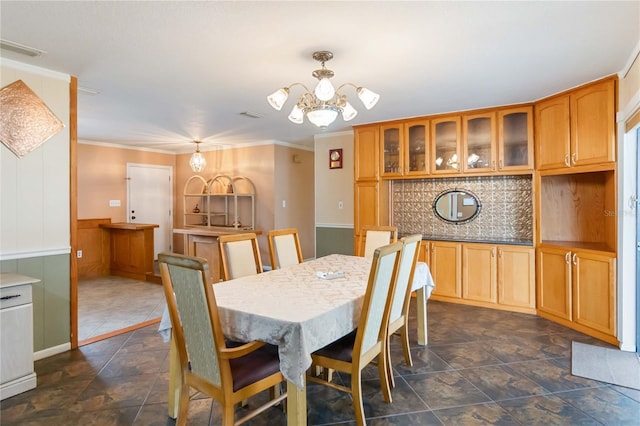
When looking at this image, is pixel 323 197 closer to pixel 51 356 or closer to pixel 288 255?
pixel 288 255

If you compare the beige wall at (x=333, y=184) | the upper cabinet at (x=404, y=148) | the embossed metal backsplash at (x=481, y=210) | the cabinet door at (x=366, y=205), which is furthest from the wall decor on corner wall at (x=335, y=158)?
the embossed metal backsplash at (x=481, y=210)

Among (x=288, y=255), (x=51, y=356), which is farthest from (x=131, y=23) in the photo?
(x=51, y=356)

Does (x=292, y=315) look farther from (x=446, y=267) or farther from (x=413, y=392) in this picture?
(x=446, y=267)

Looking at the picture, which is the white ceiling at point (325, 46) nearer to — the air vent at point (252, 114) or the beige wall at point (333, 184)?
the air vent at point (252, 114)

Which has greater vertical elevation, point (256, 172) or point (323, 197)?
point (256, 172)

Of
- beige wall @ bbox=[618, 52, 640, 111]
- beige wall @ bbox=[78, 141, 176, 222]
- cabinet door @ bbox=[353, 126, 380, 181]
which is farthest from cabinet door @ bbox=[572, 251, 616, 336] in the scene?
beige wall @ bbox=[78, 141, 176, 222]

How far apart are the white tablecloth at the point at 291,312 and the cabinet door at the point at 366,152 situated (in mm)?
2587

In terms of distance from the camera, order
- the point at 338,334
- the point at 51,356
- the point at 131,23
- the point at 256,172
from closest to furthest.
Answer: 1. the point at 338,334
2. the point at 131,23
3. the point at 51,356
4. the point at 256,172

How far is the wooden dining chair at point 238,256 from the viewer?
2.70 m

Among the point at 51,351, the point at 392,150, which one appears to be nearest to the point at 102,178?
the point at 51,351

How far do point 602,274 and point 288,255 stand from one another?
2759 mm

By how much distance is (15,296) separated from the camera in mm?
2342

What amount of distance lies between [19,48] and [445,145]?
4060 millimetres

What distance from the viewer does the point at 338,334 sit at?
6.10ft
